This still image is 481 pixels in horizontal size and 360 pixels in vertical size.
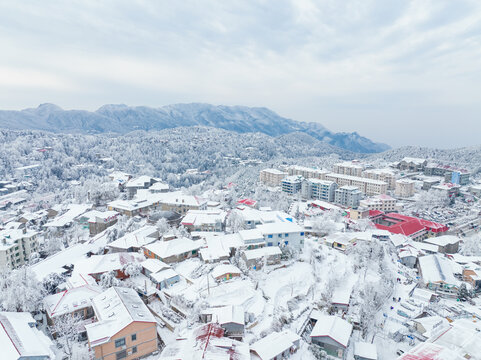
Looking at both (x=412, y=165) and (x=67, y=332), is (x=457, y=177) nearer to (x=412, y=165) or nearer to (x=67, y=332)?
(x=412, y=165)

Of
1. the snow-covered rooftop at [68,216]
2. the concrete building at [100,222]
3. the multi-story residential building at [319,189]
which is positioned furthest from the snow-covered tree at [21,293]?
the multi-story residential building at [319,189]

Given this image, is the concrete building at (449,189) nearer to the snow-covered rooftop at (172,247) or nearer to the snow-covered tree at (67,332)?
the snow-covered rooftop at (172,247)

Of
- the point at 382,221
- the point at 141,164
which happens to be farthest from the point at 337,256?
the point at 141,164

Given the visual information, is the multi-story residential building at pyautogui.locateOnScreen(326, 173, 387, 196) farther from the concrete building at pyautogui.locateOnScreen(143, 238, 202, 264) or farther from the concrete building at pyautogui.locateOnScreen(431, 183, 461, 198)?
the concrete building at pyautogui.locateOnScreen(143, 238, 202, 264)

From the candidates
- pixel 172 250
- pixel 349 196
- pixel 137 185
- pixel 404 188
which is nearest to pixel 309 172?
pixel 349 196

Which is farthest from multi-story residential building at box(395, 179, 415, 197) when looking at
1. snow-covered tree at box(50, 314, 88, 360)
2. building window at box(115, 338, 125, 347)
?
snow-covered tree at box(50, 314, 88, 360)

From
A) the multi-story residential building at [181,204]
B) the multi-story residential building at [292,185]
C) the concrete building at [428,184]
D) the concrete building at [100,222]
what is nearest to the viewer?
the concrete building at [100,222]
